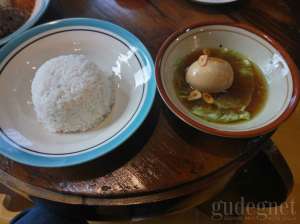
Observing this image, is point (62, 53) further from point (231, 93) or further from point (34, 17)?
point (231, 93)

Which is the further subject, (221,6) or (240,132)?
(221,6)

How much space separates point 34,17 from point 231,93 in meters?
0.65

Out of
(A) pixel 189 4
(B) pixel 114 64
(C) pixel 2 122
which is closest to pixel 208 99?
(B) pixel 114 64

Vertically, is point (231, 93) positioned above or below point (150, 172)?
above

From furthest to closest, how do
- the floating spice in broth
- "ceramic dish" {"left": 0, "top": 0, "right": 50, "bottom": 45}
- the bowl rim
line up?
"ceramic dish" {"left": 0, "top": 0, "right": 50, "bottom": 45}
the floating spice in broth
the bowl rim

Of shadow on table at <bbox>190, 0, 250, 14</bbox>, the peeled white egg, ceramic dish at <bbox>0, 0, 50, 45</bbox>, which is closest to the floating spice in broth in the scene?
the peeled white egg

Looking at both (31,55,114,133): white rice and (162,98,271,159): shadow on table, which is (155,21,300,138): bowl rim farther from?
(31,55,114,133): white rice

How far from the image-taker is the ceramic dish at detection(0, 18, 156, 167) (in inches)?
29.5

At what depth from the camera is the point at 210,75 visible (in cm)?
85

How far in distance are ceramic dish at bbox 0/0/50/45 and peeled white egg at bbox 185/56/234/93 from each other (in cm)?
51

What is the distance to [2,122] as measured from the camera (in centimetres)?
81

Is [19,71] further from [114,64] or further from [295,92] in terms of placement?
[295,92]

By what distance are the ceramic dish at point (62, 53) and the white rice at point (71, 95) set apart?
0.02 meters

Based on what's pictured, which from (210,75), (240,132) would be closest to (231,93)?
(210,75)
